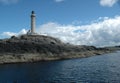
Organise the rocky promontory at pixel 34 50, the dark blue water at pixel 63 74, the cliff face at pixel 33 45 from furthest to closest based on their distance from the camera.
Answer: the cliff face at pixel 33 45
the rocky promontory at pixel 34 50
the dark blue water at pixel 63 74

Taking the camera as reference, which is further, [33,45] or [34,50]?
[33,45]

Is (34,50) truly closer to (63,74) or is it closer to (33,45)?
(33,45)

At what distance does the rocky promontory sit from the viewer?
384ft

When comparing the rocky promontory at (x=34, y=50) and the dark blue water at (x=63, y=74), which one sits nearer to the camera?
the dark blue water at (x=63, y=74)

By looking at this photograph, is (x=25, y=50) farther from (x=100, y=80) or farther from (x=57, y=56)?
(x=100, y=80)

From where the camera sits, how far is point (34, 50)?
12712cm

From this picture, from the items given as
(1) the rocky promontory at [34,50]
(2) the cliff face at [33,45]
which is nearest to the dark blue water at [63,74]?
(1) the rocky promontory at [34,50]

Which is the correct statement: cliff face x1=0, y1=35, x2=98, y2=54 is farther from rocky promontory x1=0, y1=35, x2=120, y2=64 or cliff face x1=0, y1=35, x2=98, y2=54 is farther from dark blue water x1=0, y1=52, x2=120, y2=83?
dark blue water x1=0, y1=52, x2=120, y2=83

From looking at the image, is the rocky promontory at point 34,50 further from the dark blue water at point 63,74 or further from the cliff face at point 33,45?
the dark blue water at point 63,74

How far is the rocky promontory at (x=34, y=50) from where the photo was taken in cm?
11712

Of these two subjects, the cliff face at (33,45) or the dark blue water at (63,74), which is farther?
the cliff face at (33,45)

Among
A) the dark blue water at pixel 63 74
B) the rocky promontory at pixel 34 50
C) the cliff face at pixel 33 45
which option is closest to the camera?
the dark blue water at pixel 63 74

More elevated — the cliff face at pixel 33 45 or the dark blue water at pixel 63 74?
the cliff face at pixel 33 45

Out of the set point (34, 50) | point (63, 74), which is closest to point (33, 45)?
point (34, 50)
